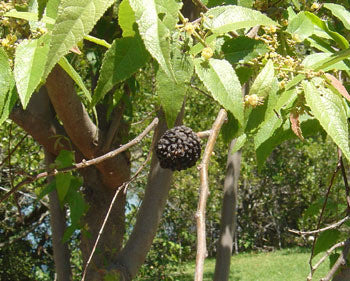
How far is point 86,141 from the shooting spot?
2.34m

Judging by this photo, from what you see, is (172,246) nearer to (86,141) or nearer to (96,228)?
(96,228)

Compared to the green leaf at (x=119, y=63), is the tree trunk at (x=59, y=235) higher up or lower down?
lower down

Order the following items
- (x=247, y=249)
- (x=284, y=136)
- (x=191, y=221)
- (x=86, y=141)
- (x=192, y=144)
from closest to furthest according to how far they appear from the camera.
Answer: (x=192, y=144) < (x=284, y=136) < (x=86, y=141) < (x=191, y=221) < (x=247, y=249)

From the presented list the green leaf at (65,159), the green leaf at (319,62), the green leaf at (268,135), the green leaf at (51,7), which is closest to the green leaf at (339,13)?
the green leaf at (319,62)

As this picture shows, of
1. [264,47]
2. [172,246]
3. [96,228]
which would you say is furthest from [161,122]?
[172,246]

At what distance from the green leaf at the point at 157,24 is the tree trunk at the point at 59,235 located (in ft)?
6.09

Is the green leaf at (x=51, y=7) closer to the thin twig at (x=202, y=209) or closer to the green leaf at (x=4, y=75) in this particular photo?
the green leaf at (x=4, y=75)

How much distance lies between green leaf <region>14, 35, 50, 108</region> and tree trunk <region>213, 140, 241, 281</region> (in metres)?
1.93

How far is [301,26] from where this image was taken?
1.12 meters

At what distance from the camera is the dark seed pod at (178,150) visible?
0.94m

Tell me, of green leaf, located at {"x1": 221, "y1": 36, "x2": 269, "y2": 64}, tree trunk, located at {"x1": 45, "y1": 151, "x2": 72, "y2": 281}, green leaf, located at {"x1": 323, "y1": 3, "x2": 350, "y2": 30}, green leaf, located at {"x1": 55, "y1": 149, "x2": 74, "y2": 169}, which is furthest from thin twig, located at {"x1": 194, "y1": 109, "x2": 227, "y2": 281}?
tree trunk, located at {"x1": 45, "y1": 151, "x2": 72, "y2": 281}

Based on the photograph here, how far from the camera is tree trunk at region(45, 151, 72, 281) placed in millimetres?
2416

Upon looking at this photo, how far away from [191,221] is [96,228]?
22.3 feet

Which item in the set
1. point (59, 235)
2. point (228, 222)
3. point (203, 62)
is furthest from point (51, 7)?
point (228, 222)
